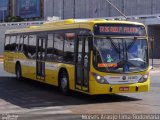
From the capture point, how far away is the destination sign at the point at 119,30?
48.0ft

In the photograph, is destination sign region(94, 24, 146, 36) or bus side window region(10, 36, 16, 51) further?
bus side window region(10, 36, 16, 51)

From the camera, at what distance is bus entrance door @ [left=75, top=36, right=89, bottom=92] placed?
14.7 m

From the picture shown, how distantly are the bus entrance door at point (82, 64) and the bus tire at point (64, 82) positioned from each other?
1010 mm

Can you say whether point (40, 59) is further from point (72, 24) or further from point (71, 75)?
point (71, 75)

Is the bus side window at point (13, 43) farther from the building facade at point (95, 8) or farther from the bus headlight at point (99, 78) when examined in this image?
the building facade at point (95, 8)

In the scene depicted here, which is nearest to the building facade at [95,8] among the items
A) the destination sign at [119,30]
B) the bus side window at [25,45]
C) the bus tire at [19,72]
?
the bus tire at [19,72]

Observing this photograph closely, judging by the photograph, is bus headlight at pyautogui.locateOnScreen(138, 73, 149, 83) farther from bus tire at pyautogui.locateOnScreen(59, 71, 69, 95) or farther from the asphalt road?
bus tire at pyautogui.locateOnScreen(59, 71, 69, 95)

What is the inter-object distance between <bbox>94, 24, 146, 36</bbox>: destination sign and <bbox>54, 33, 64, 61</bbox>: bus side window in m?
2.62

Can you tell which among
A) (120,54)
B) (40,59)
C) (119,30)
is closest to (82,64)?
(120,54)

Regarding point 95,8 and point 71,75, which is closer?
point 71,75

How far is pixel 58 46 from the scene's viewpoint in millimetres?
17188

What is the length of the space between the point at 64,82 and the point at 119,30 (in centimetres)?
310

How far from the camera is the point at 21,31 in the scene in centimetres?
2212

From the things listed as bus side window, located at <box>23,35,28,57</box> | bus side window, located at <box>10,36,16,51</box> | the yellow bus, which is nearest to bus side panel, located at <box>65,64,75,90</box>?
the yellow bus
